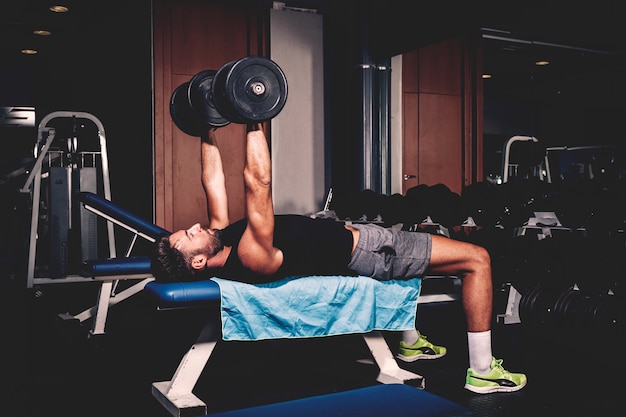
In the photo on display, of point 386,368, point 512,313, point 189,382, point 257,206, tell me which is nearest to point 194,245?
point 257,206

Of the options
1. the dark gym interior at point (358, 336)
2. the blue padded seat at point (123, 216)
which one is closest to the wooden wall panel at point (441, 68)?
the dark gym interior at point (358, 336)

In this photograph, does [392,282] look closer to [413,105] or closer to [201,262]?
[201,262]

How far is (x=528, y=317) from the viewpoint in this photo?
8.05ft

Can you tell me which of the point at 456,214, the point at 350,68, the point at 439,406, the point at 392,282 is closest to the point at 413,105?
the point at 350,68

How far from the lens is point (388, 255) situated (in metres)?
2.04

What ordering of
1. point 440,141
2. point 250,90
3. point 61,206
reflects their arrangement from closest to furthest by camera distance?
point 250,90, point 61,206, point 440,141

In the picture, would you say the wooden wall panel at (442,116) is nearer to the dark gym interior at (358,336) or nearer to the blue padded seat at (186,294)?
the dark gym interior at (358,336)

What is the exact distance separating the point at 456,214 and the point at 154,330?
1.57 m

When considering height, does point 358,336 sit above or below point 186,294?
below

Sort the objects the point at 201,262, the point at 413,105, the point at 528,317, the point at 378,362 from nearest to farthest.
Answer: the point at 201,262 < the point at 378,362 < the point at 528,317 < the point at 413,105

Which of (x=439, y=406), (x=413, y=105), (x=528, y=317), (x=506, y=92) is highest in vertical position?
(x=506, y=92)

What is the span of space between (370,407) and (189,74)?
4.02 metres

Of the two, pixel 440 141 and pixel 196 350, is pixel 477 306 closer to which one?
pixel 196 350

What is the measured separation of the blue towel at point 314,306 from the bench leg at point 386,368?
127mm
